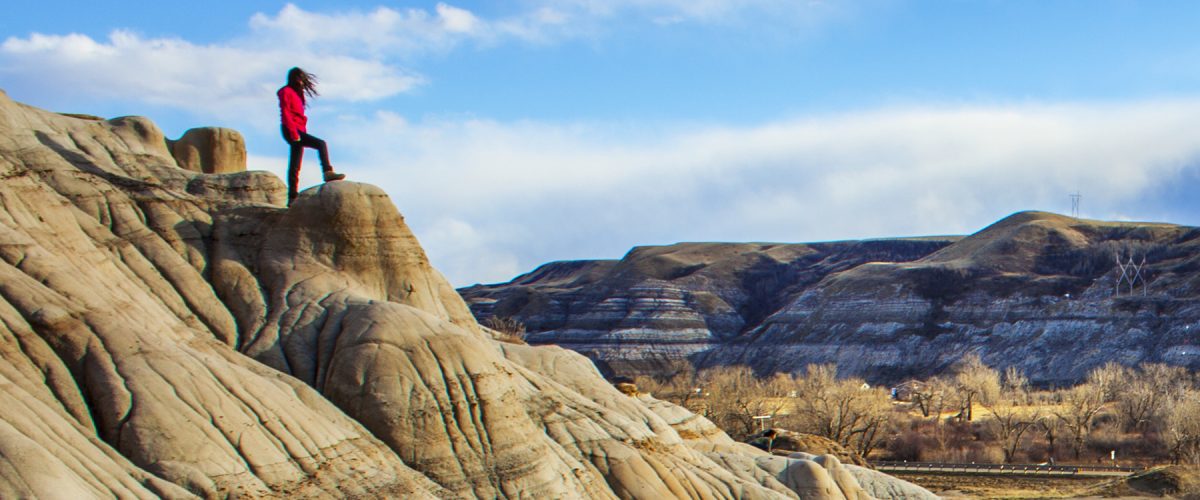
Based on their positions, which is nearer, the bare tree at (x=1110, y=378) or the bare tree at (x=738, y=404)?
the bare tree at (x=738, y=404)

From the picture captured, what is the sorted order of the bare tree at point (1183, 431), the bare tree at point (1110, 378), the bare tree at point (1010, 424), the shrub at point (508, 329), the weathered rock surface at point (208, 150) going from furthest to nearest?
the bare tree at point (1110, 378) → the bare tree at point (1010, 424) → the bare tree at point (1183, 431) → the shrub at point (508, 329) → the weathered rock surface at point (208, 150)

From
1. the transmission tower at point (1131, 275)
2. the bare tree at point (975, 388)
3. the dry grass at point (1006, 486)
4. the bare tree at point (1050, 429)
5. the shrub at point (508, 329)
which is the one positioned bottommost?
the dry grass at point (1006, 486)

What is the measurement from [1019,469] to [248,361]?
174 feet

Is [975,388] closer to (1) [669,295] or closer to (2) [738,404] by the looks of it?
(2) [738,404]

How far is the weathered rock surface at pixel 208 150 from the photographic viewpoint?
34.4 meters

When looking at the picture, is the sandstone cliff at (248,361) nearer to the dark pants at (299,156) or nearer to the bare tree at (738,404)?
the dark pants at (299,156)

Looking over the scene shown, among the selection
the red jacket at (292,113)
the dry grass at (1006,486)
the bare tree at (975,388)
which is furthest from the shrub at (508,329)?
the bare tree at (975,388)

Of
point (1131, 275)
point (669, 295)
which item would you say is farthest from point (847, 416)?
point (669, 295)

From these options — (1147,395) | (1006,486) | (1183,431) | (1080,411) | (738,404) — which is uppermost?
(1147,395)

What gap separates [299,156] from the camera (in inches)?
1185

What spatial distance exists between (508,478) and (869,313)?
113929mm

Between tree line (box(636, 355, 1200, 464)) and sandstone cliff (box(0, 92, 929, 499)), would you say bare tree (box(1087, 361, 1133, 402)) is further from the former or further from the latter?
sandstone cliff (box(0, 92, 929, 499))

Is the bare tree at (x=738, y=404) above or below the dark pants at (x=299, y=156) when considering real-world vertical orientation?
below

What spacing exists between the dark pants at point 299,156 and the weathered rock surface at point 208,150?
4498 mm
